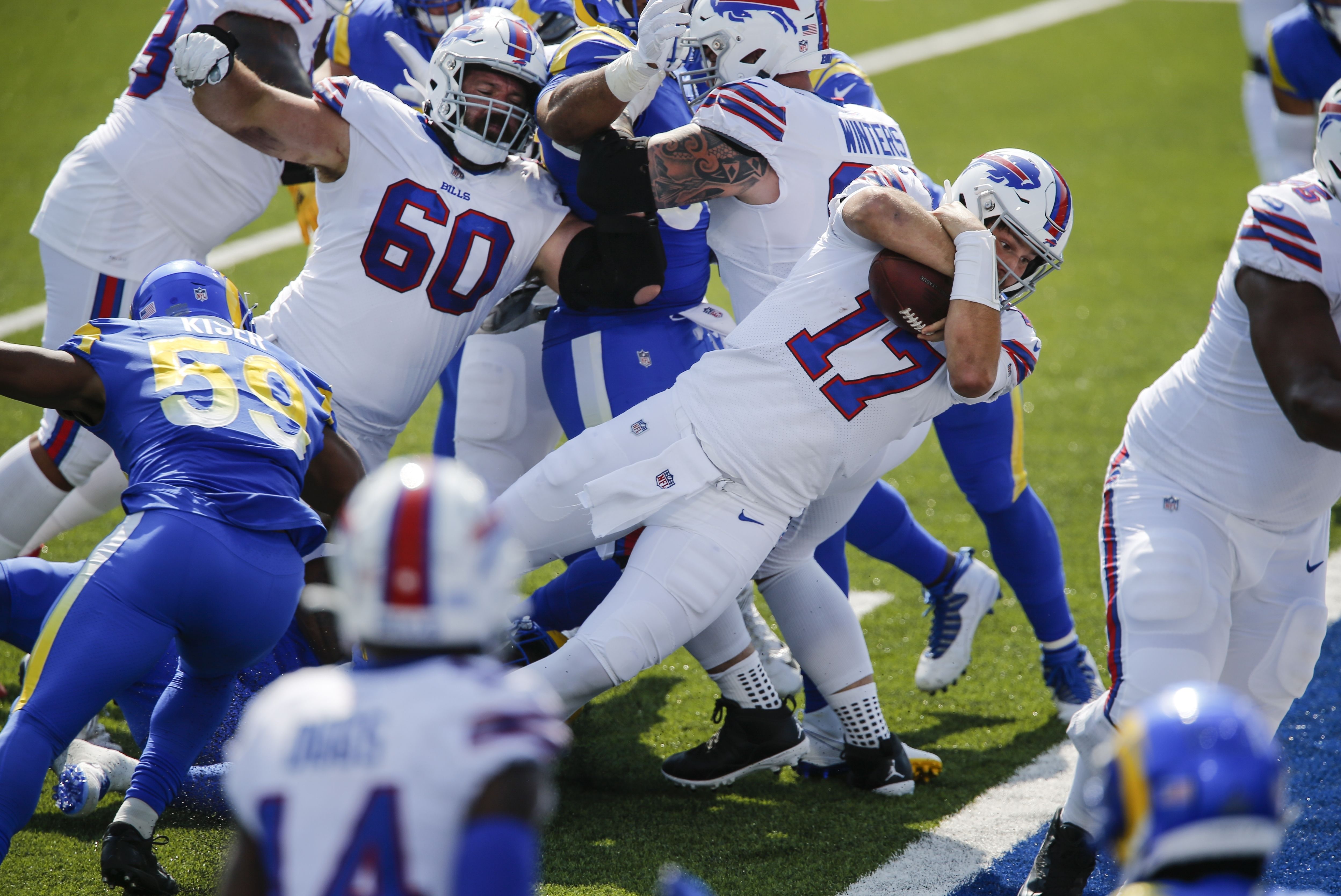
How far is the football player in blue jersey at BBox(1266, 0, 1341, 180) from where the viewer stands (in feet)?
19.1

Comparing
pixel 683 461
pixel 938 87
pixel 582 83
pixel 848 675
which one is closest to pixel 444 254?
pixel 582 83

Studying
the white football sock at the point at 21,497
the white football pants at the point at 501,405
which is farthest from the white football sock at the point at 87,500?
the white football pants at the point at 501,405

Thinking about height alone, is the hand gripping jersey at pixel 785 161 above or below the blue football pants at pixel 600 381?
above

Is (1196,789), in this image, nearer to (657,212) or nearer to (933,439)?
(657,212)

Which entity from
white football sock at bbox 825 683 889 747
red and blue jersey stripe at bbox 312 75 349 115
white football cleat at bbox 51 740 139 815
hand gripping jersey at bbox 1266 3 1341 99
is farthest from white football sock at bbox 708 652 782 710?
hand gripping jersey at bbox 1266 3 1341 99

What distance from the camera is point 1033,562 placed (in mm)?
3936

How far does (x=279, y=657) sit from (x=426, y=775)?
2053mm

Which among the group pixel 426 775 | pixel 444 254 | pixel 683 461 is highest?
pixel 426 775

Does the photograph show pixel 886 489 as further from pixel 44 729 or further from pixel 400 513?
pixel 400 513

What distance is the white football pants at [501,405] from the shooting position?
13.0ft

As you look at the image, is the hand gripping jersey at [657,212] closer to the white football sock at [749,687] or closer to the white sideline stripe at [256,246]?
the white football sock at [749,687]

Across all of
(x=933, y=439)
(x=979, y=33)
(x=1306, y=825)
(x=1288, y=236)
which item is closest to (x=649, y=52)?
(x=1288, y=236)

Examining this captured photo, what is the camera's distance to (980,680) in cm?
421

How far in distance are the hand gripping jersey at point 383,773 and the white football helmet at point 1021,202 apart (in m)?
1.87
